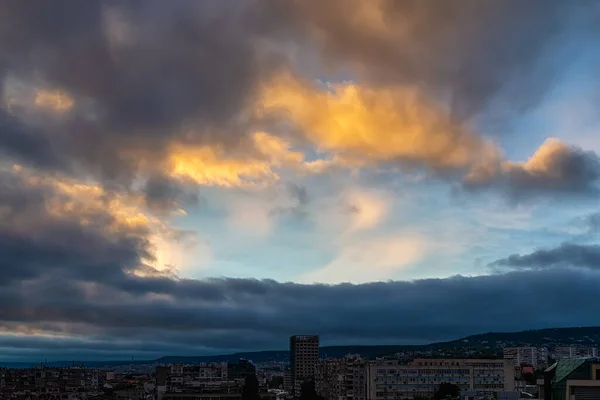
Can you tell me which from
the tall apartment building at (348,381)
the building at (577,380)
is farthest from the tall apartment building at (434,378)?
the building at (577,380)

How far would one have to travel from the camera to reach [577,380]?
244 feet

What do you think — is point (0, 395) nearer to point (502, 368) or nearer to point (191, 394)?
point (191, 394)

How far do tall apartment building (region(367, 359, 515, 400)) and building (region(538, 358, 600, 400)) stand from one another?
216 ft

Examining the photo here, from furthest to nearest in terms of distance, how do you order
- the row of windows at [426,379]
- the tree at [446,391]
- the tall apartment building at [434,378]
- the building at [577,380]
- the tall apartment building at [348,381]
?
1. the tall apartment building at [348,381]
2. the row of windows at [426,379]
3. the tall apartment building at [434,378]
4. the tree at [446,391]
5. the building at [577,380]

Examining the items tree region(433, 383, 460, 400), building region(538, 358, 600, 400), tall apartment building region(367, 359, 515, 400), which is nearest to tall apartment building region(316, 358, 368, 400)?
tall apartment building region(367, 359, 515, 400)

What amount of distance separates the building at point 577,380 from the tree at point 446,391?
177ft

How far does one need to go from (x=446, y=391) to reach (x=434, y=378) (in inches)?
350

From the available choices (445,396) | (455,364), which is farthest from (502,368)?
(445,396)

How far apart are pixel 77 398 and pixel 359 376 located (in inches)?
2897

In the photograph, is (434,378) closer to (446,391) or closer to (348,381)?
(446,391)

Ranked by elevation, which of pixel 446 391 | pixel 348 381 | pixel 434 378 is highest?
pixel 434 378

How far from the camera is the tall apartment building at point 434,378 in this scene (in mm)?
143375

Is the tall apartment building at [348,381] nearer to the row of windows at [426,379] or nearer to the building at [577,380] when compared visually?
the row of windows at [426,379]

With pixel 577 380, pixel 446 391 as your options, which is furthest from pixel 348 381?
pixel 577 380
